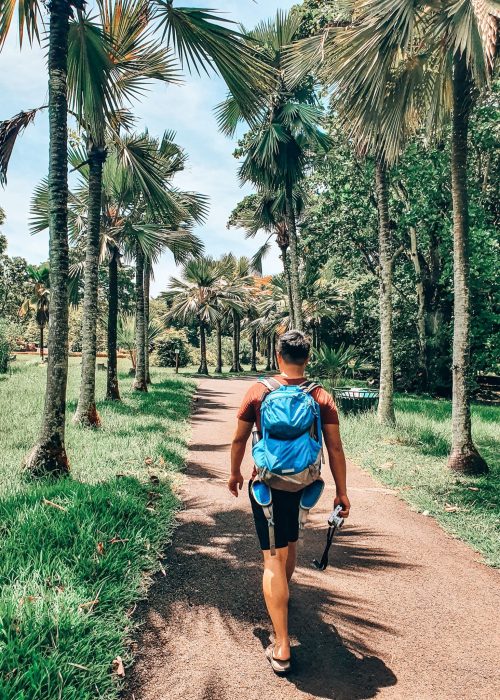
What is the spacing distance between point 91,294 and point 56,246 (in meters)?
3.58

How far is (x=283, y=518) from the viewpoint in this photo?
8.23 feet

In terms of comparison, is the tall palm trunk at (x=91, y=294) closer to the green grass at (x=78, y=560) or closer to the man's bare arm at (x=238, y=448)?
the green grass at (x=78, y=560)

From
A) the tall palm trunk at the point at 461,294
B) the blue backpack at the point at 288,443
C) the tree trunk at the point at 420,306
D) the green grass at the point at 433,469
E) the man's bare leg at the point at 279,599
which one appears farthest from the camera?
the tree trunk at the point at 420,306

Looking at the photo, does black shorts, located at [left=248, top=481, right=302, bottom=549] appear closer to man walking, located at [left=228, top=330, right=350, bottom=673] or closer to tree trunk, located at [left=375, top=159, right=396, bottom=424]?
man walking, located at [left=228, top=330, right=350, bottom=673]

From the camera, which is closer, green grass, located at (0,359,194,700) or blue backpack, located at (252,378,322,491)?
green grass, located at (0,359,194,700)

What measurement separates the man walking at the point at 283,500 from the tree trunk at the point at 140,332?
454 inches

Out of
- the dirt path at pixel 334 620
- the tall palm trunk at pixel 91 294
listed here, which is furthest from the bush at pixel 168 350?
the dirt path at pixel 334 620

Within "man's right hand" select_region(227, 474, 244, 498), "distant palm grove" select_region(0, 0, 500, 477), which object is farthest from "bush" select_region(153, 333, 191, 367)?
"man's right hand" select_region(227, 474, 244, 498)

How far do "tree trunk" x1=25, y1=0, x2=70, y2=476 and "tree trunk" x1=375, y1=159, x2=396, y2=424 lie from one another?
6.25 meters

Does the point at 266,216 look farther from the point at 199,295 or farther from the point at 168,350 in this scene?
the point at 168,350

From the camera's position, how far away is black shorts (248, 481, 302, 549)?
8.19ft

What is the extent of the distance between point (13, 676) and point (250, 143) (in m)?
13.1

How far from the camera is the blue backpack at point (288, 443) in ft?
7.84

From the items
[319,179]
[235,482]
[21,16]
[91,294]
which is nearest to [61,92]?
[21,16]
